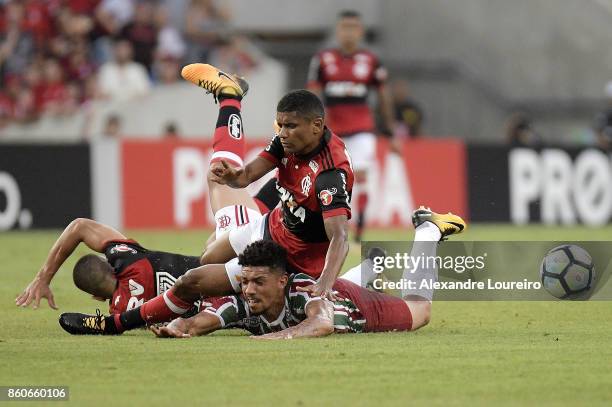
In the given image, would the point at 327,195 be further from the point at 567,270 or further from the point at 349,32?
the point at 349,32

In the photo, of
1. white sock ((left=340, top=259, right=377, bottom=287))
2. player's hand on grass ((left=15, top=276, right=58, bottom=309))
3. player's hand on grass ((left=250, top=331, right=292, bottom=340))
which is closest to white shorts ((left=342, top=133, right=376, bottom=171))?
white sock ((left=340, top=259, right=377, bottom=287))

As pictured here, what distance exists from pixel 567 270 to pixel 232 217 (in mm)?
2581

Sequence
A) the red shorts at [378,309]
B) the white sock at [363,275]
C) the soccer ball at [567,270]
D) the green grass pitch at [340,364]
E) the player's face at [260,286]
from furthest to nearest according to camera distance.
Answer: the white sock at [363,275]
the soccer ball at [567,270]
the red shorts at [378,309]
the player's face at [260,286]
the green grass pitch at [340,364]

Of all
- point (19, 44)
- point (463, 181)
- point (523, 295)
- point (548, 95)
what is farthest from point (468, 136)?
point (523, 295)

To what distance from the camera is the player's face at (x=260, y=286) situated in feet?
28.1

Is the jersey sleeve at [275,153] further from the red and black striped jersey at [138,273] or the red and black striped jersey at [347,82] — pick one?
the red and black striped jersey at [347,82]

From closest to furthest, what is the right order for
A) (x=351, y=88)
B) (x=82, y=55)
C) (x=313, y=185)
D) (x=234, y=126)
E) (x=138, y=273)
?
(x=313, y=185), (x=138, y=273), (x=234, y=126), (x=351, y=88), (x=82, y=55)

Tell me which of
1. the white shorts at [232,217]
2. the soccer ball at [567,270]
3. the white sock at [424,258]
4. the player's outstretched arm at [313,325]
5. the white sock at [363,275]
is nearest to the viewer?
the player's outstretched arm at [313,325]

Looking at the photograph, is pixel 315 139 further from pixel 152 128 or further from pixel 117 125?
pixel 152 128

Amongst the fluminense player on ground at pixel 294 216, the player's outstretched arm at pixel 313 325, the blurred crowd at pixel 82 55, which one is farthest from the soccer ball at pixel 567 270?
the blurred crowd at pixel 82 55

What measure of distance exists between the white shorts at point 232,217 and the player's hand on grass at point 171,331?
5.17ft

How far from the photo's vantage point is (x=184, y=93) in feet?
74.7

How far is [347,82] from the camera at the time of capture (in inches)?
643

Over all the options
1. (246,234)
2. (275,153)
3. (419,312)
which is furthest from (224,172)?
(419,312)
